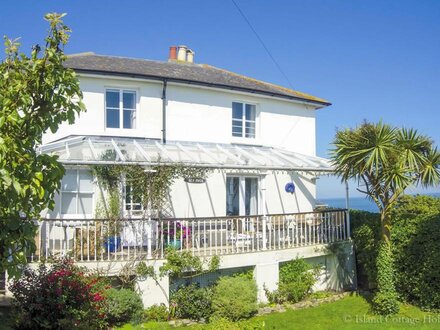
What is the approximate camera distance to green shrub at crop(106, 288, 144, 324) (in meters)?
13.4

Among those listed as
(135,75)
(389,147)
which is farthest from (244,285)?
(135,75)

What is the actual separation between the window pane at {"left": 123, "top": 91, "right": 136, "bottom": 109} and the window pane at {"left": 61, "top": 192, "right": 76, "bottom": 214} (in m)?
5.36

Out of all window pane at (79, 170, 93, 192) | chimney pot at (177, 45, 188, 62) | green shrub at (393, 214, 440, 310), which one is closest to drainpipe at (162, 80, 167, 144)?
window pane at (79, 170, 93, 192)

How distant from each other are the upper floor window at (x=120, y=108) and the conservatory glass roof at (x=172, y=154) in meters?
0.94

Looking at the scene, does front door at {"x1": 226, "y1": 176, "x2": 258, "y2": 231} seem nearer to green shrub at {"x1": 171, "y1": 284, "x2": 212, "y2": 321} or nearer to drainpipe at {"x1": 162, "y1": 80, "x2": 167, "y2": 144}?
drainpipe at {"x1": 162, "y1": 80, "x2": 167, "y2": 144}

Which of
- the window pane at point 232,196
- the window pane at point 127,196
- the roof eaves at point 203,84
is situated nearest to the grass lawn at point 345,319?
the window pane at point 127,196

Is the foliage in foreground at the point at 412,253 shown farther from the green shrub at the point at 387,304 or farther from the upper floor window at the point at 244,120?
the upper floor window at the point at 244,120

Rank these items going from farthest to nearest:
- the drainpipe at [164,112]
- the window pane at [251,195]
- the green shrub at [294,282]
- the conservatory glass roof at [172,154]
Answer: the window pane at [251,195]
the drainpipe at [164,112]
the green shrub at [294,282]
the conservatory glass roof at [172,154]

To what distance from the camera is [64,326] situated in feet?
37.6

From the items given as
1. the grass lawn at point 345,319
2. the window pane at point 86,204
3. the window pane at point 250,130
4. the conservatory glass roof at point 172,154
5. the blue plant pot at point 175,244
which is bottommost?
the grass lawn at point 345,319

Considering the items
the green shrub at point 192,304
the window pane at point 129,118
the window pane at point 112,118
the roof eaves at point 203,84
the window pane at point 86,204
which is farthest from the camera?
the window pane at point 129,118

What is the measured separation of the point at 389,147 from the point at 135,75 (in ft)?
39.4

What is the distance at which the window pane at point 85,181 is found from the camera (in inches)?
732

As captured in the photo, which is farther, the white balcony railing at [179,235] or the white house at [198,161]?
the white house at [198,161]
